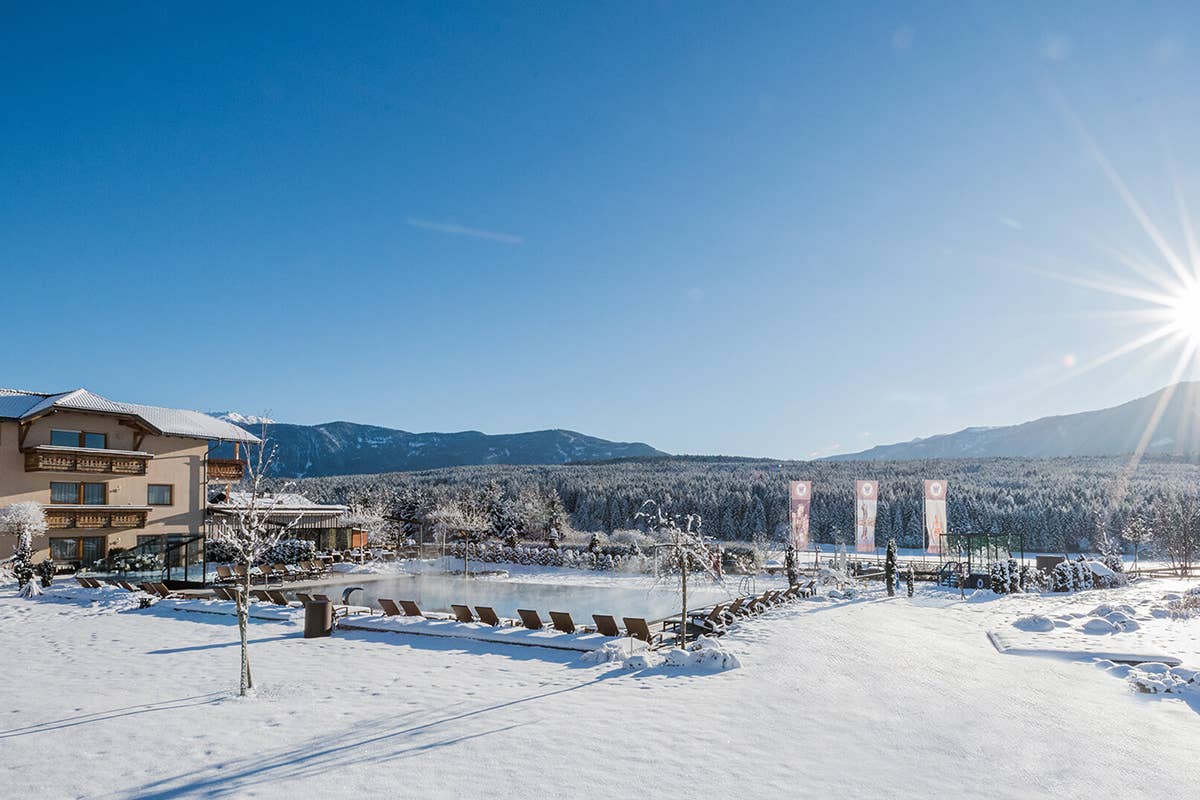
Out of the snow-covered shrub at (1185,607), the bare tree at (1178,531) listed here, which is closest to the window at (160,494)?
the snow-covered shrub at (1185,607)

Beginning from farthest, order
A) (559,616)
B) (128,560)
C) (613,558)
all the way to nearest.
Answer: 1. (613,558)
2. (128,560)
3. (559,616)

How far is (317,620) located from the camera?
50.4ft

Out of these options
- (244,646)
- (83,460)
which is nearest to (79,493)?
(83,460)

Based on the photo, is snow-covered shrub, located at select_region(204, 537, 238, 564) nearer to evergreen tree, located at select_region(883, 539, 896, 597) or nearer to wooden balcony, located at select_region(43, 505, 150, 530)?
wooden balcony, located at select_region(43, 505, 150, 530)

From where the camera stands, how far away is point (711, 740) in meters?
8.39

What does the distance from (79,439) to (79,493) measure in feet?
7.16

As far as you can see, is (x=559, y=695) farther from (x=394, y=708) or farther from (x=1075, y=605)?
(x=1075, y=605)

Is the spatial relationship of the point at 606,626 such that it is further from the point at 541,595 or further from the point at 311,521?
the point at 311,521

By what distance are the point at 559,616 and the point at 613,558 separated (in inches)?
914

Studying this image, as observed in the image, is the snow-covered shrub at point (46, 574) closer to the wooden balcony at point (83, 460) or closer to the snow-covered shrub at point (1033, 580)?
the wooden balcony at point (83, 460)

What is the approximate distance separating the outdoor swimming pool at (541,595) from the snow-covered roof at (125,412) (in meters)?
8.50

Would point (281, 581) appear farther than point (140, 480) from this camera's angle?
No

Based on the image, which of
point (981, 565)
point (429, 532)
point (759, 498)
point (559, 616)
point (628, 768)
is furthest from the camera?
point (759, 498)

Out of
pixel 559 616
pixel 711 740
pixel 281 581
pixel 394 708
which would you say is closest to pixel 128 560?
pixel 281 581
